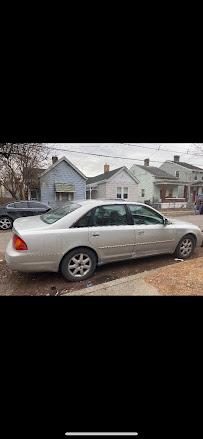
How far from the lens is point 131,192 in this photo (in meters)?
21.3

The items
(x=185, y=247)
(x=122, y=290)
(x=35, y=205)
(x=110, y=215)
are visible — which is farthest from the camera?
(x=35, y=205)

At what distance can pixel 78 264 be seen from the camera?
11.5 ft

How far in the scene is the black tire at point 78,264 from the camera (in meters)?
3.41

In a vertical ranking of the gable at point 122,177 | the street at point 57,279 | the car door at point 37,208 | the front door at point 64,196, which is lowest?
the street at point 57,279

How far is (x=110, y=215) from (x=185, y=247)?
1.80 m

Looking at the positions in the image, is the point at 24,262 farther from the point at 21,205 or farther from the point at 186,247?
the point at 21,205

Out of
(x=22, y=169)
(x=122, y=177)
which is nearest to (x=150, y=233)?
(x=22, y=169)

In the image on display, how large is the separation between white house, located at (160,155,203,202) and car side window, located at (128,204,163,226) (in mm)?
21267

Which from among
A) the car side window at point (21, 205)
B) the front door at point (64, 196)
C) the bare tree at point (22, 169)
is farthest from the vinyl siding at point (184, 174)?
the car side window at point (21, 205)

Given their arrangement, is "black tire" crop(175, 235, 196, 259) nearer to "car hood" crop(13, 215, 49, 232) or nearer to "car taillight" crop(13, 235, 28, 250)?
"car hood" crop(13, 215, 49, 232)

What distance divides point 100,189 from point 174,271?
18.5m

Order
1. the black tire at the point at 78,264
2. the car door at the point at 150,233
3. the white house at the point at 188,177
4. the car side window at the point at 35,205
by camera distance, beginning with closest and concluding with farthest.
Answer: the black tire at the point at 78,264
the car door at the point at 150,233
the car side window at the point at 35,205
the white house at the point at 188,177

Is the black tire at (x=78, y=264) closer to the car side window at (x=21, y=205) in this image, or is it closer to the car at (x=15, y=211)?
the car at (x=15, y=211)

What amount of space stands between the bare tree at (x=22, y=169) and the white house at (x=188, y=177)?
53.3 feet
